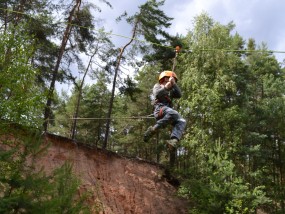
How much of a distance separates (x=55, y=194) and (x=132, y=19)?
1374 centimetres

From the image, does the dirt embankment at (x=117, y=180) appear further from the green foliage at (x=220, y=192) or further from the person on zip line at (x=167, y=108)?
the person on zip line at (x=167, y=108)

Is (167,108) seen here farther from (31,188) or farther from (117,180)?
(117,180)

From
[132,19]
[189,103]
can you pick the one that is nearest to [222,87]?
[189,103]

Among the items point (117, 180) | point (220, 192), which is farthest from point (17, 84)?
point (220, 192)

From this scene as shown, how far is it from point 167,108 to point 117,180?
921cm

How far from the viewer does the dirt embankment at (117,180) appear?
15.0 metres

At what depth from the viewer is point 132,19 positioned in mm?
21406

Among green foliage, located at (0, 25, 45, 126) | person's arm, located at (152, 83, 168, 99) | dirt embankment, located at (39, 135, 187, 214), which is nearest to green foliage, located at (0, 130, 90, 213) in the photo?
green foliage, located at (0, 25, 45, 126)

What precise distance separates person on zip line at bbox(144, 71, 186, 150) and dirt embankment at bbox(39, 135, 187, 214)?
24.5 ft

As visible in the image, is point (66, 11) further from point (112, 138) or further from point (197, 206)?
A: point (112, 138)

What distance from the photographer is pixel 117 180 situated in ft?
53.5

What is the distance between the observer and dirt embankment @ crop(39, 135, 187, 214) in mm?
15031

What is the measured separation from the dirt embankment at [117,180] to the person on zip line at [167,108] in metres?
7.47

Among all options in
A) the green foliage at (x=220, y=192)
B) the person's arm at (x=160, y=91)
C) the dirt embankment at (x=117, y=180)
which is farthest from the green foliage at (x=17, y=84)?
the green foliage at (x=220, y=192)
